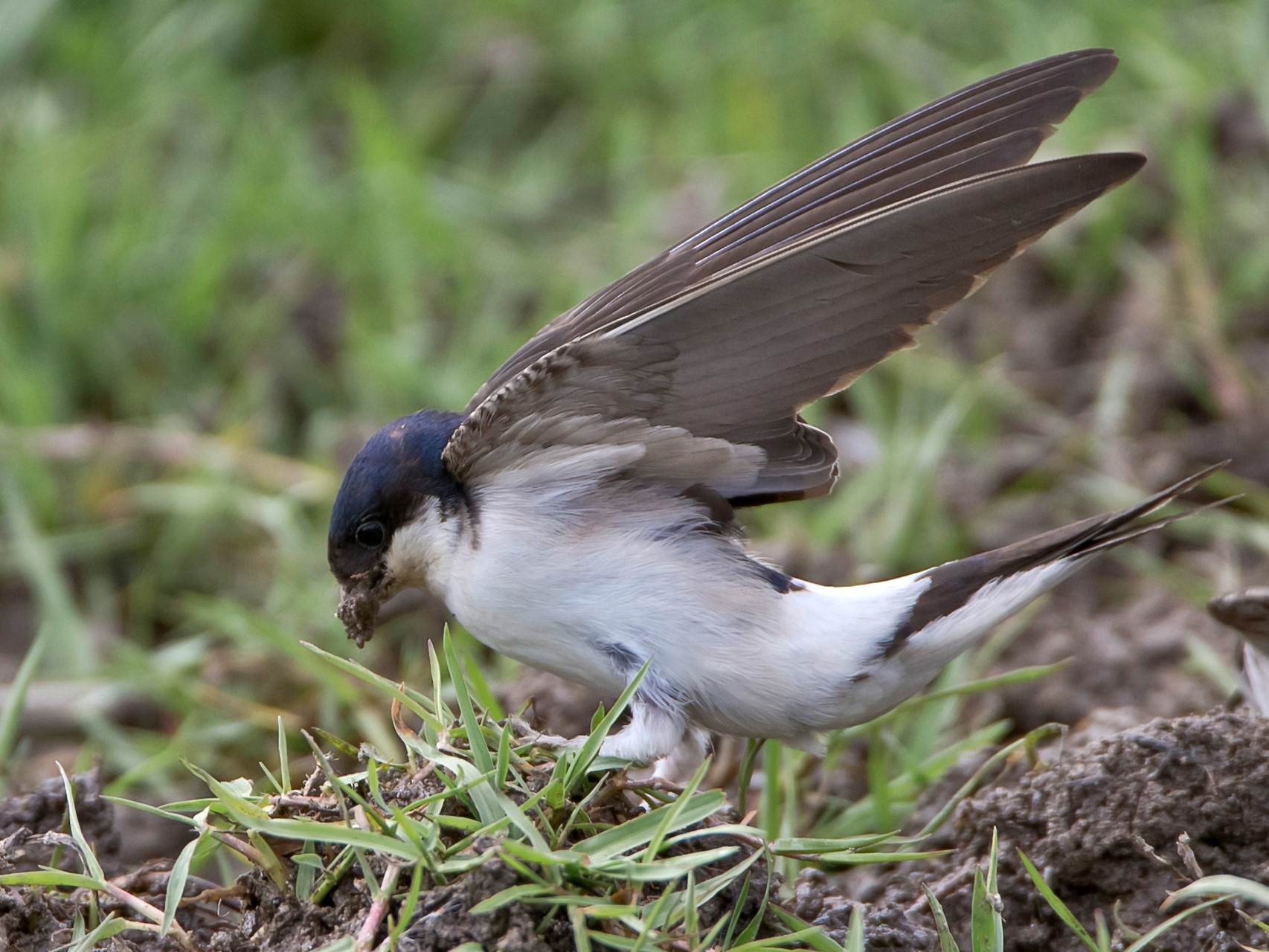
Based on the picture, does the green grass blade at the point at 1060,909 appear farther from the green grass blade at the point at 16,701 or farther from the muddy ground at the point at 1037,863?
the green grass blade at the point at 16,701

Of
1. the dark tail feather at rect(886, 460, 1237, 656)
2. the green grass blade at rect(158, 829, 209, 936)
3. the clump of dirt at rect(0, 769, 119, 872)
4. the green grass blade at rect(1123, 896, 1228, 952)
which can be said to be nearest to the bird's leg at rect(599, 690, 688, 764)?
the dark tail feather at rect(886, 460, 1237, 656)

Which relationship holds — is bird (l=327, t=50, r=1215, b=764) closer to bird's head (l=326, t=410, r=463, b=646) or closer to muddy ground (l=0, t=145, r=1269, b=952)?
bird's head (l=326, t=410, r=463, b=646)

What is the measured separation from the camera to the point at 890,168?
267 centimetres

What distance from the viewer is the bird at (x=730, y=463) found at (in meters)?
2.53

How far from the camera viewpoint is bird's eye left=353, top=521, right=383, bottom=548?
291 cm

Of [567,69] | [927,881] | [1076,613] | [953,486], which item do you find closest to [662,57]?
[567,69]

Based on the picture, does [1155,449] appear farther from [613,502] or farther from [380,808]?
[380,808]

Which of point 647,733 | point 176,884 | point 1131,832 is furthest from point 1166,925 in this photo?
point 176,884

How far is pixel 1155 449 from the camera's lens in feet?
15.4

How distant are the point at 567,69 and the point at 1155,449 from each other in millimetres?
3731

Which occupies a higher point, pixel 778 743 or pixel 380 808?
pixel 380 808

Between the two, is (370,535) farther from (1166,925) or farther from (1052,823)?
(1166,925)

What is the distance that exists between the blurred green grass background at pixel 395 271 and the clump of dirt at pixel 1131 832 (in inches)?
58.3

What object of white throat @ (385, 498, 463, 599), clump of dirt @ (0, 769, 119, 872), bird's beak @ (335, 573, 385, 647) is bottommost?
clump of dirt @ (0, 769, 119, 872)
